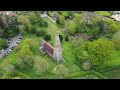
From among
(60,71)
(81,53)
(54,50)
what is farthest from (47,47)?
(60,71)

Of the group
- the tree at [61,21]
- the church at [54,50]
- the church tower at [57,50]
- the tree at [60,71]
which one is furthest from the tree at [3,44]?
the tree at [61,21]

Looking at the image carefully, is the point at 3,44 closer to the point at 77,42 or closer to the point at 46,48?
the point at 46,48

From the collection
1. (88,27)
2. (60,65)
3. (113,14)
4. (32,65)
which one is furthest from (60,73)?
(113,14)

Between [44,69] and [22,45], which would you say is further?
[22,45]

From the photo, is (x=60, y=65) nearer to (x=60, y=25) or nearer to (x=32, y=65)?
(x=32, y=65)

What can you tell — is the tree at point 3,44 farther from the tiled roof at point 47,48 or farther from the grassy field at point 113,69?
the grassy field at point 113,69

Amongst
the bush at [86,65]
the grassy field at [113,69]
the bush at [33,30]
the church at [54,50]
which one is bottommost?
the grassy field at [113,69]
